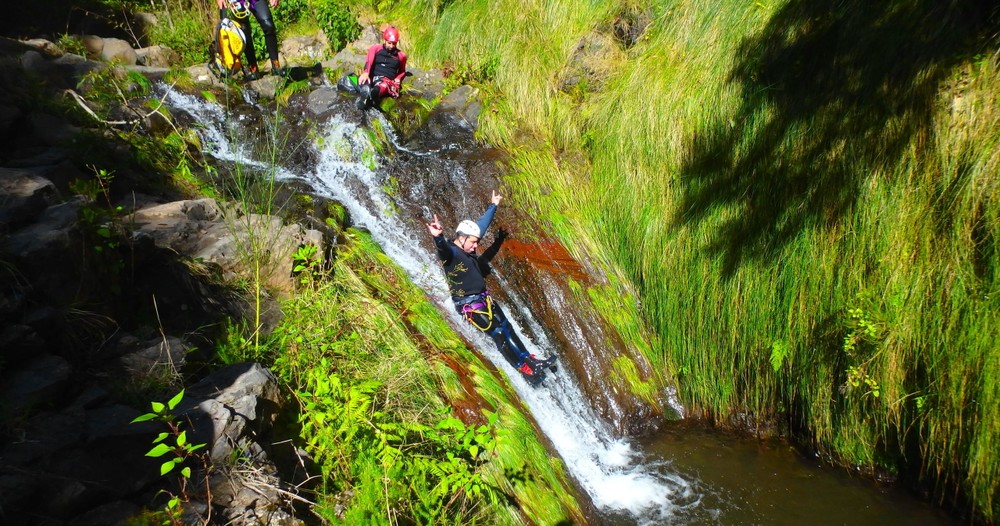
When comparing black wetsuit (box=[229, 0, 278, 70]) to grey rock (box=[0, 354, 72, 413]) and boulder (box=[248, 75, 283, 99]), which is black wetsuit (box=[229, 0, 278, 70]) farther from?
grey rock (box=[0, 354, 72, 413])

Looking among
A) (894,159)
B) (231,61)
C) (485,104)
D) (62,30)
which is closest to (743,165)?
(894,159)

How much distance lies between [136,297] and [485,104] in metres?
4.73

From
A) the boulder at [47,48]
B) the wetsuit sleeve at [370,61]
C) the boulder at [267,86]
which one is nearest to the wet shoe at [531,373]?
the wetsuit sleeve at [370,61]

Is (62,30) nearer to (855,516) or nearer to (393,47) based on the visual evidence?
(393,47)

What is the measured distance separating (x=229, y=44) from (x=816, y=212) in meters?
6.62

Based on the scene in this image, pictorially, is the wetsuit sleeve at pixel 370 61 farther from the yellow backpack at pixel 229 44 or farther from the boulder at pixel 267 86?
the yellow backpack at pixel 229 44

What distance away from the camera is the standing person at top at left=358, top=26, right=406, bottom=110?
6.61 meters

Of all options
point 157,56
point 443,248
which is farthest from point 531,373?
point 157,56

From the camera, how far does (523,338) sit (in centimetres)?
506

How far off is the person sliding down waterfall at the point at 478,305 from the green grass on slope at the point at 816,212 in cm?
126

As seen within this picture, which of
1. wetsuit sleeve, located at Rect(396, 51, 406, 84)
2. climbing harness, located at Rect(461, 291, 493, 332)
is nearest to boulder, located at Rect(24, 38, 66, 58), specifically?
wetsuit sleeve, located at Rect(396, 51, 406, 84)

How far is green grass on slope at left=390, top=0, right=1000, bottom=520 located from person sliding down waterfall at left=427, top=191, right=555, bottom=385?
4.13ft

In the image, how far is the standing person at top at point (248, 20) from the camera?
6598 mm

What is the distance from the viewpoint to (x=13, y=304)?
2.39 metres
